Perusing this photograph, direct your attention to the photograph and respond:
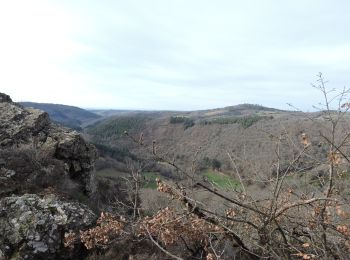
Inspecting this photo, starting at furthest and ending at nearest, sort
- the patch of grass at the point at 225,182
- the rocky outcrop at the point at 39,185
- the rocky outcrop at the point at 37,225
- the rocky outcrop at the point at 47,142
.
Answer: the rocky outcrop at the point at 47,142 < the rocky outcrop at the point at 39,185 < the rocky outcrop at the point at 37,225 < the patch of grass at the point at 225,182

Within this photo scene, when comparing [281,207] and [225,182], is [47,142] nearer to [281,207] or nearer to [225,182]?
[225,182]

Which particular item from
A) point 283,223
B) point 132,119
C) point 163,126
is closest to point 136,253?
point 283,223

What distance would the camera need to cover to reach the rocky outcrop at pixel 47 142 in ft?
46.3

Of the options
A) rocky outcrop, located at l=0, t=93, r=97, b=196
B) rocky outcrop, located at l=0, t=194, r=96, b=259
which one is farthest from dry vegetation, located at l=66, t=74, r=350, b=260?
rocky outcrop, located at l=0, t=93, r=97, b=196

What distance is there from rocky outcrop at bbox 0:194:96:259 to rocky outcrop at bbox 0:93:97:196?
3358mm

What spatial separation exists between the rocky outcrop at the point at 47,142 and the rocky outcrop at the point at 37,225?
132 inches

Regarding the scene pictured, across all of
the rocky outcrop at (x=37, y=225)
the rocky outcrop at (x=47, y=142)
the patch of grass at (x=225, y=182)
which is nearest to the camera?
the patch of grass at (x=225, y=182)

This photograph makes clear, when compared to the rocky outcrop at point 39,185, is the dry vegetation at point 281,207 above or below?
above

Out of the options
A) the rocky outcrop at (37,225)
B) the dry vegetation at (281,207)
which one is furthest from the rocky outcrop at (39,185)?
the dry vegetation at (281,207)

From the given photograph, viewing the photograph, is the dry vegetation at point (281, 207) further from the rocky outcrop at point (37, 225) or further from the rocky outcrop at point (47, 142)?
the rocky outcrop at point (47, 142)

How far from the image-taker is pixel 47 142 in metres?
14.9

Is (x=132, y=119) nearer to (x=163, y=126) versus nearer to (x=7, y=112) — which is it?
(x=163, y=126)

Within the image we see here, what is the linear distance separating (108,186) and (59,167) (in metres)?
9.86

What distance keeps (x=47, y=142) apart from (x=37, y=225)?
6.38m
